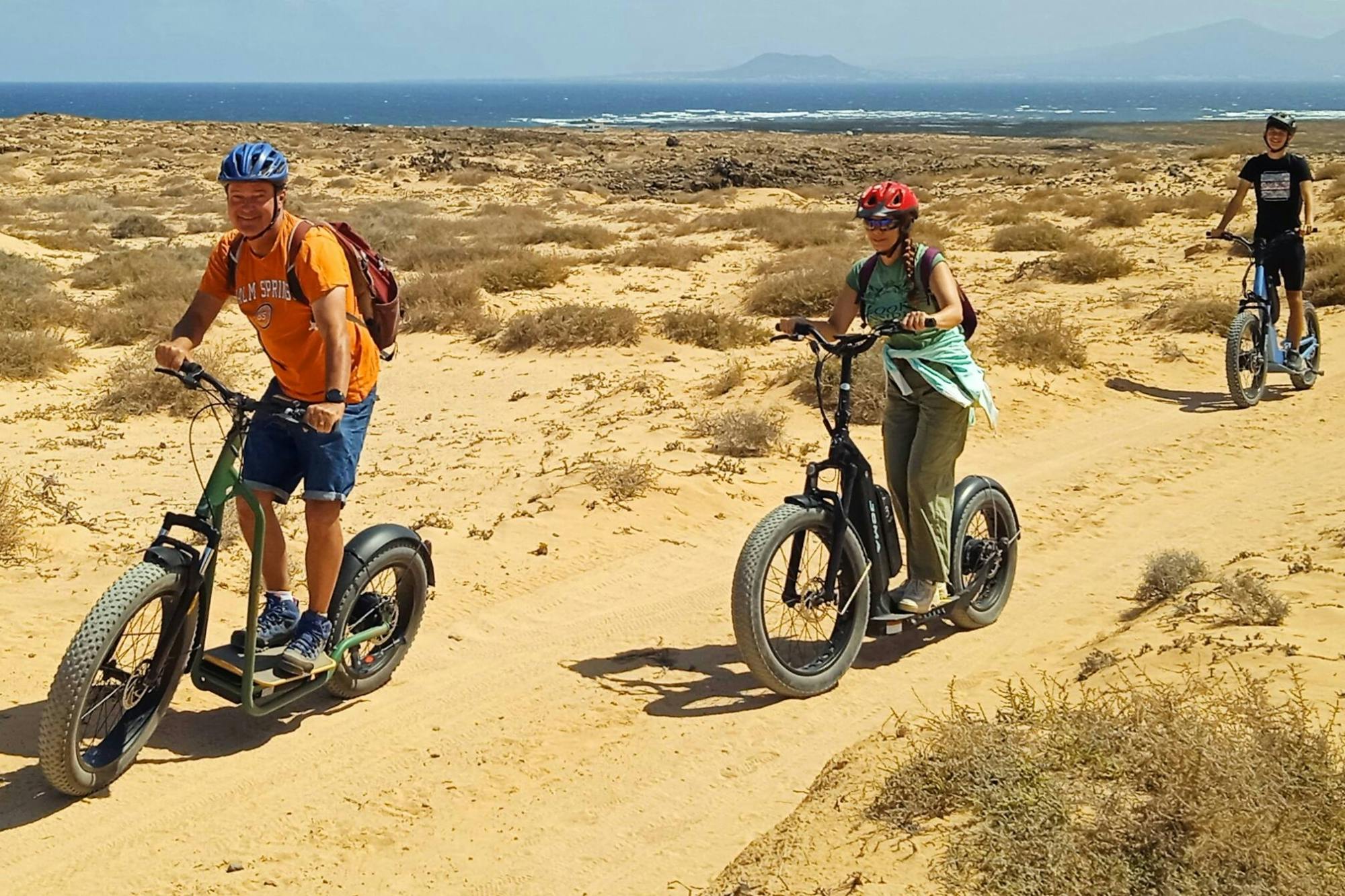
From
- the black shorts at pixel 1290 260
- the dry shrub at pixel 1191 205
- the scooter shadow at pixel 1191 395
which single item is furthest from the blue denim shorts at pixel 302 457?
the dry shrub at pixel 1191 205

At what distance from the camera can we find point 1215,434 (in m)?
9.84

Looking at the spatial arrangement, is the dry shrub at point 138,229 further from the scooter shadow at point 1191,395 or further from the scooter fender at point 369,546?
the scooter fender at point 369,546

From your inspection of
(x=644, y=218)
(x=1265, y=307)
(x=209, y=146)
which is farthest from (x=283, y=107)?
(x=1265, y=307)

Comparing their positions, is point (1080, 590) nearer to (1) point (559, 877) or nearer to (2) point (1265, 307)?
(1) point (559, 877)

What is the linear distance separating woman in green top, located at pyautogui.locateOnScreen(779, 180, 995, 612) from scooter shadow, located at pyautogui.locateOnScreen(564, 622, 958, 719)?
0.35 metres

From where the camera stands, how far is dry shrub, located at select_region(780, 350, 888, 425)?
32.7 ft

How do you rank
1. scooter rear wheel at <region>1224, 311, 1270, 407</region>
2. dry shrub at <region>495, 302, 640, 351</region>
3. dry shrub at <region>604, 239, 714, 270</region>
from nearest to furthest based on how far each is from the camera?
scooter rear wheel at <region>1224, 311, 1270, 407</region>, dry shrub at <region>495, 302, 640, 351</region>, dry shrub at <region>604, 239, 714, 270</region>

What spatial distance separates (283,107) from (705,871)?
18723 centimetres

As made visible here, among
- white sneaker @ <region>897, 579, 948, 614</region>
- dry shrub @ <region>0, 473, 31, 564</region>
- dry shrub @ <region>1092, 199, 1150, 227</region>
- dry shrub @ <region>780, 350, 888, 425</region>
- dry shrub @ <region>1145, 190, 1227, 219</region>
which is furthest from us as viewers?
dry shrub @ <region>1145, 190, 1227, 219</region>

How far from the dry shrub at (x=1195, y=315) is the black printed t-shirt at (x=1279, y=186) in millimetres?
3144

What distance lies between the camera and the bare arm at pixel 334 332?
174 inches

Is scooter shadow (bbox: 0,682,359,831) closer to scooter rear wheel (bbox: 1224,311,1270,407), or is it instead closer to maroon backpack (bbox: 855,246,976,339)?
maroon backpack (bbox: 855,246,976,339)

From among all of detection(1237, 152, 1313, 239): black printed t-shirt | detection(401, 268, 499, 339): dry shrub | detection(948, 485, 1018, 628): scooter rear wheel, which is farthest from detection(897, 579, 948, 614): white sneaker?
detection(401, 268, 499, 339): dry shrub

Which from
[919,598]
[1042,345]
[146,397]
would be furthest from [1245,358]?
[146,397]
